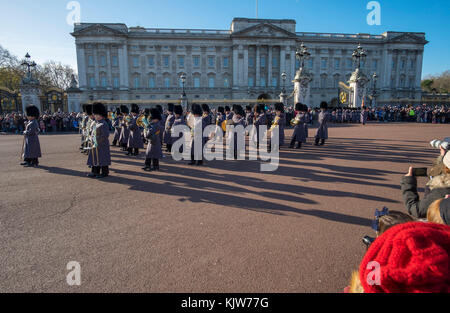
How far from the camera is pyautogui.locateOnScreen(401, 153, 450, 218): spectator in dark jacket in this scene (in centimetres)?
264

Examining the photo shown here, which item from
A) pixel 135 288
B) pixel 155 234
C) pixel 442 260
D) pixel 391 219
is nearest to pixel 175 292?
pixel 135 288

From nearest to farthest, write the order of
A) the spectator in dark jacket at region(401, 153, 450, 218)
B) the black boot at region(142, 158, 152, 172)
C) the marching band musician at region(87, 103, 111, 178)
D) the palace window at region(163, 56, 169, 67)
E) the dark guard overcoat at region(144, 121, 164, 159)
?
the spectator in dark jacket at region(401, 153, 450, 218) → the marching band musician at region(87, 103, 111, 178) → the dark guard overcoat at region(144, 121, 164, 159) → the black boot at region(142, 158, 152, 172) → the palace window at region(163, 56, 169, 67)

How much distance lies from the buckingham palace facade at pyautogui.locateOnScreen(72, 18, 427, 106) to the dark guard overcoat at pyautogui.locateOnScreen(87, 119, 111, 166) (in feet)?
150

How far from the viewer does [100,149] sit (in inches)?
286

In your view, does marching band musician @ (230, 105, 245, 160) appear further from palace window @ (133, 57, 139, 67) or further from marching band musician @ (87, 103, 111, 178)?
palace window @ (133, 57, 139, 67)

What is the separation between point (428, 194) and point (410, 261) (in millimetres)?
2258

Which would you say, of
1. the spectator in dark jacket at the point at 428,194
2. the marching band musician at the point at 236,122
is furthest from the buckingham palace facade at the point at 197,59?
the spectator in dark jacket at the point at 428,194

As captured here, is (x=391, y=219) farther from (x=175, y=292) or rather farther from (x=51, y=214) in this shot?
(x=51, y=214)

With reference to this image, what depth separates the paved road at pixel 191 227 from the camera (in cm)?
297

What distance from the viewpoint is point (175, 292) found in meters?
2.73

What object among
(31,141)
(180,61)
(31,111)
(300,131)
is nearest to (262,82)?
(180,61)

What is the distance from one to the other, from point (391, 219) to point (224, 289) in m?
1.74

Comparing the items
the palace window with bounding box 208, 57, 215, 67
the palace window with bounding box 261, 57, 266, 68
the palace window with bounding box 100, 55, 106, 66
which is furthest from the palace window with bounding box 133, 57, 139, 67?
the palace window with bounding box 261, 57, 266, 68

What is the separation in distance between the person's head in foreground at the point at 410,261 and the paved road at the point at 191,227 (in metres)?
1.78
